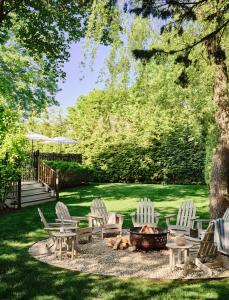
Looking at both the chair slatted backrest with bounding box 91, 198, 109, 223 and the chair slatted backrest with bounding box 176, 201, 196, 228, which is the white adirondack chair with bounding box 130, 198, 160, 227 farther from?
the chair slatted backrest with bounding box 91, 198, 109, 223

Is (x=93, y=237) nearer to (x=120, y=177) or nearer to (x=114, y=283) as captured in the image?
(x=114, y=283)

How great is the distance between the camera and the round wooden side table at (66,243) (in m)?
7.89

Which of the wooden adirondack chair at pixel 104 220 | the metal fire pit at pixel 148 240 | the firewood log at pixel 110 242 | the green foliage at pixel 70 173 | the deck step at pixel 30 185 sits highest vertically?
the green foliage at pixel 70 173

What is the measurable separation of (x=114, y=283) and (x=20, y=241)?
371 cm

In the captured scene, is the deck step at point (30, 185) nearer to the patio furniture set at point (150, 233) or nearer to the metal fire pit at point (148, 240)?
the patio furniture set at point (150, 233)

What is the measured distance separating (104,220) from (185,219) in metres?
2.06

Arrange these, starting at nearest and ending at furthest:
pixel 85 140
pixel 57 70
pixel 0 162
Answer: pixel 0 162 → pixel 57 70 → pixel 85 140

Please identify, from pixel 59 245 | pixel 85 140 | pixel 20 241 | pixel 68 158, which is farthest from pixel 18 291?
pixel 85 140

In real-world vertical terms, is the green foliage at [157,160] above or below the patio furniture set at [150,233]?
above

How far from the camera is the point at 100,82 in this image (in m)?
11.3

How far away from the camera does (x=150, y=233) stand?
8.25m

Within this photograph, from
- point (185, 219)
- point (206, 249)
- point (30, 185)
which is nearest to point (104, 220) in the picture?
point (185, 219)

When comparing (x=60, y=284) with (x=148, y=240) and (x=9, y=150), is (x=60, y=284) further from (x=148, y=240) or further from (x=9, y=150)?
(x=9, y=150)

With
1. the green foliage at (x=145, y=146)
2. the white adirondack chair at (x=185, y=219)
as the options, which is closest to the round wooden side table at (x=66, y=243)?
the white adirondack chair at (x=185, y=219)
